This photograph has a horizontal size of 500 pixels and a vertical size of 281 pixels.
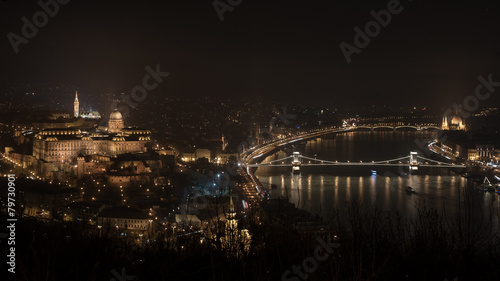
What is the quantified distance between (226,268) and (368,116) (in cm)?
3690

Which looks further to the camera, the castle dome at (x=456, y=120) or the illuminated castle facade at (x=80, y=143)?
the castle dome at (x=456, y=120)

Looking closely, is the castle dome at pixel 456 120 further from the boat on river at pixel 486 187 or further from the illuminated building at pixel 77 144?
the illuminated building at pixel 77 144

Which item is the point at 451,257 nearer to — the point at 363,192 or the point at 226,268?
the point at 226,268

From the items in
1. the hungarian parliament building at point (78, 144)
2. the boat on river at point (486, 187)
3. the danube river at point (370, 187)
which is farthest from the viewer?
the boat on river at point (486, 187)

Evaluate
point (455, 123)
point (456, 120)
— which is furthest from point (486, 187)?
point (456, 120)

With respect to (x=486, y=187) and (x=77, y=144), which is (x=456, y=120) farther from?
(x=77, y=144)

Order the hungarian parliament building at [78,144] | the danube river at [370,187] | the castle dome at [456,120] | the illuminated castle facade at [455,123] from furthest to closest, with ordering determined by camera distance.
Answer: the castle dome at [456,120], the illuminated castle facade at [455,123], the hungarian parliament building at [78,144], the danube river at [370,187]

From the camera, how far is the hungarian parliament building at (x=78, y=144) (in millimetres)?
9703

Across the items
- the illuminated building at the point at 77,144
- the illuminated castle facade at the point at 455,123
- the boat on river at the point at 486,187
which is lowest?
the boat on river at the point at 486,187

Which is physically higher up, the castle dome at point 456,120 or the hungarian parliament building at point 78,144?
the castle dome at point 456,120

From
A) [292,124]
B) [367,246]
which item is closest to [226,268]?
[367,246]

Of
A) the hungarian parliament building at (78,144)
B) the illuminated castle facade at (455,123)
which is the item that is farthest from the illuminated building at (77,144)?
the illuminated castle facade at (455,123)

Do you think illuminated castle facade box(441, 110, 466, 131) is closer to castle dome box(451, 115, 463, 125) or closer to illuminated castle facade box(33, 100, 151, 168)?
castle dome box(451, 115, 463, 125)

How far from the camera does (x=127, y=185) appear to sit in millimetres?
8523
